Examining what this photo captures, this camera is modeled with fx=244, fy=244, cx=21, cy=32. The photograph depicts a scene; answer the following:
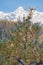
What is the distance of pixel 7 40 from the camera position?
3.29 metres

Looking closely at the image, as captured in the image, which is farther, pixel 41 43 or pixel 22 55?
pixel 41 43

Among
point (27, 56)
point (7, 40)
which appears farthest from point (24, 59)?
point (7, 40)

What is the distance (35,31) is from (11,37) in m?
0.35

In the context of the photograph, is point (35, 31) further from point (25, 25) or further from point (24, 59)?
point (24, 59)

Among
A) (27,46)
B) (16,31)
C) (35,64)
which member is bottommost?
(35,64)

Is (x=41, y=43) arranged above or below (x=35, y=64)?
above

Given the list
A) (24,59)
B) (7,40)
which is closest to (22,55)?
(24,59)

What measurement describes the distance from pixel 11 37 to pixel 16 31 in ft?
0.36

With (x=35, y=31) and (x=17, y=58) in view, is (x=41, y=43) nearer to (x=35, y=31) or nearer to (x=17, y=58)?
(x=35, y=31)

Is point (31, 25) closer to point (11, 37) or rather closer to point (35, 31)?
point (35, 31)

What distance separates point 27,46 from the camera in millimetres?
3322

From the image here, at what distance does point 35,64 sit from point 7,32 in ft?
1.94

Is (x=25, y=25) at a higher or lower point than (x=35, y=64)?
A: higher

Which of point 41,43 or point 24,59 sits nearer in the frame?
point 24,59
